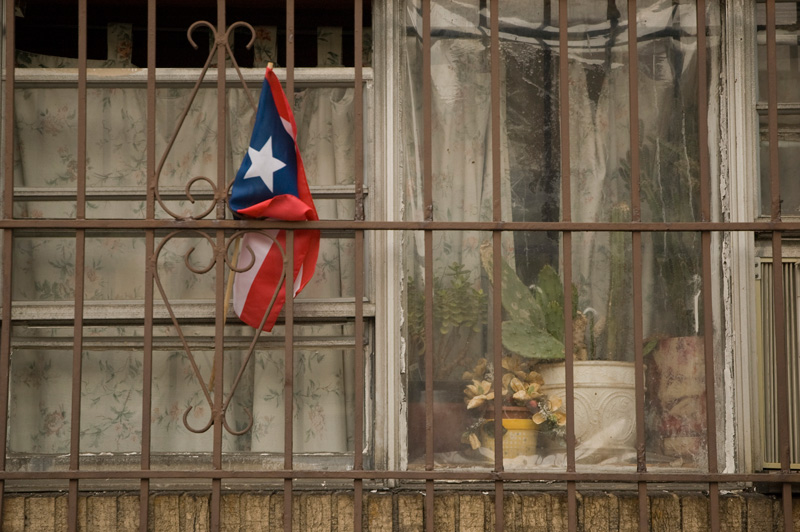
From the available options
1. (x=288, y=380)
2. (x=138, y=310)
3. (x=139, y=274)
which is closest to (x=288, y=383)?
(x=288, y=380)

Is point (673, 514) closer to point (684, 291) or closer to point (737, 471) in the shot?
point (737, 471)

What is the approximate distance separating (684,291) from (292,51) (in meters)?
1.87

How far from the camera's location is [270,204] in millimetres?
3494

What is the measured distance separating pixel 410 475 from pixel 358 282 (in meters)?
0.75

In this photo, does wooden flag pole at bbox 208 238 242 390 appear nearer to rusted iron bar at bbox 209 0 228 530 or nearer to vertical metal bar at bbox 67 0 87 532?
rusted iron bar at bbox 209 0 228 530

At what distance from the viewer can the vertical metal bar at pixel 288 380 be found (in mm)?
3459

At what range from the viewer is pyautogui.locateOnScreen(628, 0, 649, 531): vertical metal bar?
11.5ft

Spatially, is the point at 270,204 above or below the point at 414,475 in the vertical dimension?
above

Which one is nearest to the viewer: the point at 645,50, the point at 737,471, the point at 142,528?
the point at 142,528

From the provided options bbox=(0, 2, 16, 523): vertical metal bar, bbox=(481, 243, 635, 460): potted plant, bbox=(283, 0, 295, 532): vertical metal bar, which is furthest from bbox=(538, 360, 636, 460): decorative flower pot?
bbox=(0, 2, 16, 523): vertical metal bar

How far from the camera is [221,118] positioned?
354 cm

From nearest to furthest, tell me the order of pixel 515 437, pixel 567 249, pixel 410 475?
pixel 410 475
pixel 567 249
pixel 515 437

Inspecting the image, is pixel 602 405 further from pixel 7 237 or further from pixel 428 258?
pixel 7 237

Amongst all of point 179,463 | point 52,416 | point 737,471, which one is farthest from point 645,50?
point 52,416
